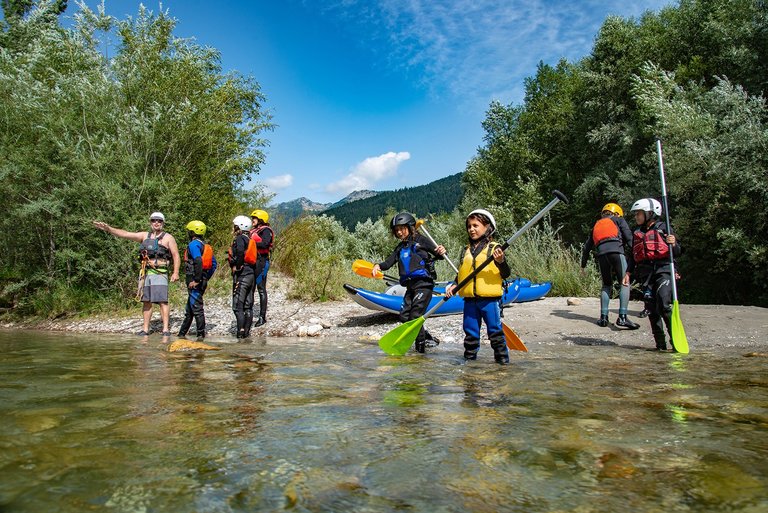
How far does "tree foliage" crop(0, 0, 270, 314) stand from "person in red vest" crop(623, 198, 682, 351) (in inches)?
393

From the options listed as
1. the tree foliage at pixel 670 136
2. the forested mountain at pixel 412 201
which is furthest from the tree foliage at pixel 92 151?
the forested mountain at pixel 412 201

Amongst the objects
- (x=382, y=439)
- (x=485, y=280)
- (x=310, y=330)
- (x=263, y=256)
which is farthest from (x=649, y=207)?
(x=263, y=256)

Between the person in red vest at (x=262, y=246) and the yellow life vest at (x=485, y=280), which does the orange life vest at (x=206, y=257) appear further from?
the yellow life vest at (x=485, y=280)

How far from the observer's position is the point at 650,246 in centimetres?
734

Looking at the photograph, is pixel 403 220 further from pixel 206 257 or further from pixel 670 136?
pixel 670 136

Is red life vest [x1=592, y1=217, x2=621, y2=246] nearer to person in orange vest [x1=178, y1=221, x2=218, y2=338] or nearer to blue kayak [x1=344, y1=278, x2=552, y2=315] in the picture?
blue kayak [x1=344, y1=278, x2=552, y2=315]

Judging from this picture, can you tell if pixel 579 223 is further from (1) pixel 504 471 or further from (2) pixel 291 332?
(1) pixel 504 471

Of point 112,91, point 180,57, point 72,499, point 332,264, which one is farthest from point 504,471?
point 180,57

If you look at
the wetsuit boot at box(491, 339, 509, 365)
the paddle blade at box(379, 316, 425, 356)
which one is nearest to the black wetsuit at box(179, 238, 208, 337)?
the paddle blade at box(379, 316, 425, 356)

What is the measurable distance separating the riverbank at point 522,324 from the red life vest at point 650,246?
133cm

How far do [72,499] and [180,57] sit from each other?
14.8 meters

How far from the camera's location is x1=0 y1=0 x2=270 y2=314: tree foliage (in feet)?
38.2

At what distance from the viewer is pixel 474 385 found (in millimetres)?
4457

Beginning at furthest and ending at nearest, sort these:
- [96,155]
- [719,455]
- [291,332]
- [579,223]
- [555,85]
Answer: [555,85] → [579,223] → [96,155] → [291,332] → [719,455]
